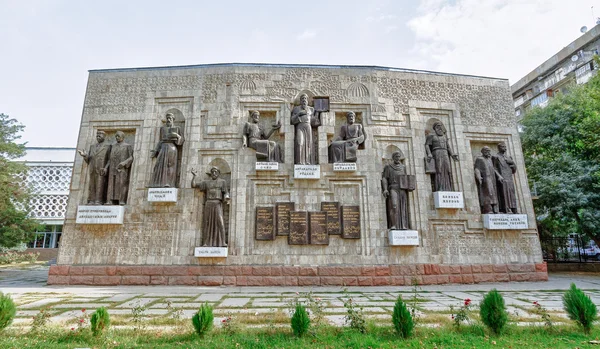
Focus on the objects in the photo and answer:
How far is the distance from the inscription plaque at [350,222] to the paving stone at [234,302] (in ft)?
14.1

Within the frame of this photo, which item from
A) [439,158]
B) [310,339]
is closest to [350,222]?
[439,158]

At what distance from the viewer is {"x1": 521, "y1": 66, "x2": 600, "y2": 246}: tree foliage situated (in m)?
12.9

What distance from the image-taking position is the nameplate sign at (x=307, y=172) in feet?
35.9

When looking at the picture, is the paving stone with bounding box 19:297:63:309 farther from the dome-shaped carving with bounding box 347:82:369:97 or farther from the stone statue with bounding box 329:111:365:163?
the dome-shaped carving with bounding box 347:82:369:97

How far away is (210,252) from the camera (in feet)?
33.7

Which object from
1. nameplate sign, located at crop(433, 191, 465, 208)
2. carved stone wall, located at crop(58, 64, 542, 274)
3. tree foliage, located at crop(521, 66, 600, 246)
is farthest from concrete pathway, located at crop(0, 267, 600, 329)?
tree foliage, located at crop(521, 66, 600, 246)

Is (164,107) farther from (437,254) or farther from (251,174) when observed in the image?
(437,254)

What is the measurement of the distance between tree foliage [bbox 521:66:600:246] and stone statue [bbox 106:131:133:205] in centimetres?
1686

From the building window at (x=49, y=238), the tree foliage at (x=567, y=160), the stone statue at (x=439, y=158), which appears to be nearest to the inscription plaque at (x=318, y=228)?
the stone statue at (x=439, y=158)

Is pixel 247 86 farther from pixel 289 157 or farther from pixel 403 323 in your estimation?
pixel 403 323

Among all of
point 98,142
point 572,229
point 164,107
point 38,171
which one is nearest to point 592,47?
point 572,229

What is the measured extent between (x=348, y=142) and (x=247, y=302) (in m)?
6.46

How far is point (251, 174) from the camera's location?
36.6 ft

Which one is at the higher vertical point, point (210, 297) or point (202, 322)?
point (202, 322)
